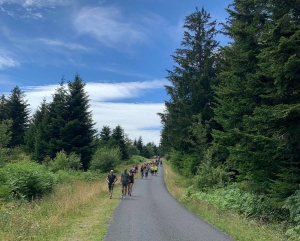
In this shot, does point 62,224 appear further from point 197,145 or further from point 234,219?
point 197,145

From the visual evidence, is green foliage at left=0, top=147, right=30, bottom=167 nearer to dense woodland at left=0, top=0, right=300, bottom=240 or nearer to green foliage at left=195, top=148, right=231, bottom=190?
dense woodland at left=0, top=0, right=300, bottom=240

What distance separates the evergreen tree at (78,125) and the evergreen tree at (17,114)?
17.9 m

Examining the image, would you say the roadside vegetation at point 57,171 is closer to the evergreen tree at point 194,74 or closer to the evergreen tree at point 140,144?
the evergreen tree at point 194,74

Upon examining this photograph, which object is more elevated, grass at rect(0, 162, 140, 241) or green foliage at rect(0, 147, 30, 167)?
green foliage at rect(0, 147, 30, 167)

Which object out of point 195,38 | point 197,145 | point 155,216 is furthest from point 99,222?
point 195,38

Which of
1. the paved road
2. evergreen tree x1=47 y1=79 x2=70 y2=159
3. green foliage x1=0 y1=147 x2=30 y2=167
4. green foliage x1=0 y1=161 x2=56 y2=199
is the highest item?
evergreen tree x1=47 y1=79 x2=70 y2=159

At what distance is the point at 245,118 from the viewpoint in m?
11.8

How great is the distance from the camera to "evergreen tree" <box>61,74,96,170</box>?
3538 cm

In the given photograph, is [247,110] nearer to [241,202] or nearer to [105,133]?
[241,202]

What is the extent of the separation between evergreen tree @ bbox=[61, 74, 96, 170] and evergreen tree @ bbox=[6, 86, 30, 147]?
17858mm

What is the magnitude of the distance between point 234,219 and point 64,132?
95.6ft

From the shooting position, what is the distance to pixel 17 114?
50469 mm

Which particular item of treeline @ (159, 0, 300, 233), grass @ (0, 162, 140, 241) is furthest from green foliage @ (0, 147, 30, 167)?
treeline @ (159, 0, 300, 233)

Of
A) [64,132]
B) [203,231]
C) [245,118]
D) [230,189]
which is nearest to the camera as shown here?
[203,231]
